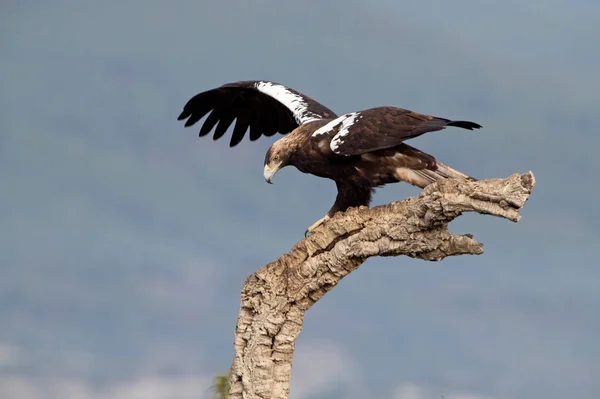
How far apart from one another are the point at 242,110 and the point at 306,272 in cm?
451

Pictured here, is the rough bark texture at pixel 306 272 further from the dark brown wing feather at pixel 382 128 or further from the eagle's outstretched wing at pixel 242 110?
the eagle's outstretched wing at pixel 242 110

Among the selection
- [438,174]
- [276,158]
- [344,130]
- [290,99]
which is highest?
[290,99]

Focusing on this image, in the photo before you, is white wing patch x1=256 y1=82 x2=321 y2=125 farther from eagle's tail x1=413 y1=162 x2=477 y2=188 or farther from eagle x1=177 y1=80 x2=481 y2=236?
eagle's tail x1=413 y1=162 x2=477 y2=188

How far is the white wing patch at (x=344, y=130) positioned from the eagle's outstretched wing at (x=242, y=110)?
2632 millimetres

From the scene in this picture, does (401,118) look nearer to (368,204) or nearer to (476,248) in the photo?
Result: (368,204)

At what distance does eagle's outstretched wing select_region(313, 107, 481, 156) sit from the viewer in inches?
412

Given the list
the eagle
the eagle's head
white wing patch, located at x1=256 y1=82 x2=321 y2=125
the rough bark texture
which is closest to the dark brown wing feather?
the eagle

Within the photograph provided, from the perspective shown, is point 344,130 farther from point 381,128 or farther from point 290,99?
point 290,99

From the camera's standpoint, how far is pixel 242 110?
14234 millimetres

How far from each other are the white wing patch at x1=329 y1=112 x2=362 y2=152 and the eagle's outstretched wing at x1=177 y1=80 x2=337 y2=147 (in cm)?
263

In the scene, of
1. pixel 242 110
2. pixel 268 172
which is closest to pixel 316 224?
pixel 268 172

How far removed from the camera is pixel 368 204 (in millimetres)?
11297

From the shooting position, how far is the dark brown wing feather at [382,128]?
34.3 ft

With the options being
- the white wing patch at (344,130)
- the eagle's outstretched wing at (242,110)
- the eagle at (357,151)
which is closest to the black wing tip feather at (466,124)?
the eagle at (357,151)
